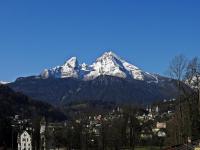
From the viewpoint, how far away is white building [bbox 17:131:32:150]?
456ft

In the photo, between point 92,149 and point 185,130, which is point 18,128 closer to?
point 92,149

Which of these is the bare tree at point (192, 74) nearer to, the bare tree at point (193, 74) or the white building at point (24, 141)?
the bare tree at point (193, 74)

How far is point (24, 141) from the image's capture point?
142375mm

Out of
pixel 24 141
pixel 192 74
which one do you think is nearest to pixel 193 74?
pixel 192 74

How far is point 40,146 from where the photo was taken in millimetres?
120625

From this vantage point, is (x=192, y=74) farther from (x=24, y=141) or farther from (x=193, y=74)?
(x=24, y=141)

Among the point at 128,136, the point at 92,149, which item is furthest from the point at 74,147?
the point at 128,136

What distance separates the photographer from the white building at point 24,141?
139m

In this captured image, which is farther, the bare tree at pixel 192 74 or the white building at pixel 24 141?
the white building at pixel 24 141

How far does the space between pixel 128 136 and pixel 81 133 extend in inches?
413

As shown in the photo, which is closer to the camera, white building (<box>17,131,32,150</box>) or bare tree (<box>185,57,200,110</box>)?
bare tree (<box>185,57,200,110</box>)

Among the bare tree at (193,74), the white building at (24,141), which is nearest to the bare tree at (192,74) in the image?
the bare tree at (193,74)

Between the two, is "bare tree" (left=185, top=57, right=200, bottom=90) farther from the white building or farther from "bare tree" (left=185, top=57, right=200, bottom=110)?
the white building

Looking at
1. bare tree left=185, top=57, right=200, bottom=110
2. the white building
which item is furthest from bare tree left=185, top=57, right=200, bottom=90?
the white building
